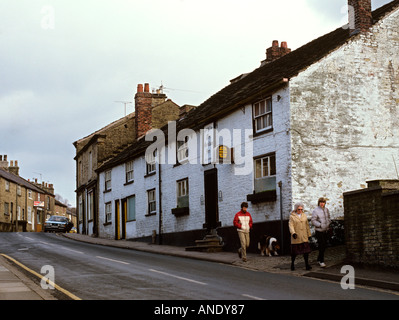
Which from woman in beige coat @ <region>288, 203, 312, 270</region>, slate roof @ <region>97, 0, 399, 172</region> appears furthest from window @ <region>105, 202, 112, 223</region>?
woman in beige coat @ <region>288, 203, 312, 270</region>

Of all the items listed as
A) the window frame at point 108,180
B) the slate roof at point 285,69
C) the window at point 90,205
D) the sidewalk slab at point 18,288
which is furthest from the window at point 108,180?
the sidewalk slab at point 18,288

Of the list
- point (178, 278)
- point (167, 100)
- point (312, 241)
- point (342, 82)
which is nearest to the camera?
point (178, 278)

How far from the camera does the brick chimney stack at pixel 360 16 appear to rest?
20.9 m

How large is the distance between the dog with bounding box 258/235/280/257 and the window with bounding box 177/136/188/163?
798 cm

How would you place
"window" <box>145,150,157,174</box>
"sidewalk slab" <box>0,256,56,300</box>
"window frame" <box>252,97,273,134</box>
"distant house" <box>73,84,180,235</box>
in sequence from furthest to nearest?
"distant house" <box>73,84,180,235</box>, "window" <box>145,150,157,174</box>, "window frame" <box>252,97,273,134</box>, "sidewalk slab" <box>0,256,56,300</box>

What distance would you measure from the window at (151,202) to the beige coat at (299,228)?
15.1m

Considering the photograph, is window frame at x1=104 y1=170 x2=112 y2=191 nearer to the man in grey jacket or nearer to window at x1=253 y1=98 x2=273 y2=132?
window at x1=253 y1=98 x2=273 y2=132

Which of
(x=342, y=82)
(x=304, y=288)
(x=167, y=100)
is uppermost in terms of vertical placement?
(x=167, y=100)

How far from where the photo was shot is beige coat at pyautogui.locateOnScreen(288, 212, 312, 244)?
15.3m

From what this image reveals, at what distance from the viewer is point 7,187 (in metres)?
60.5
